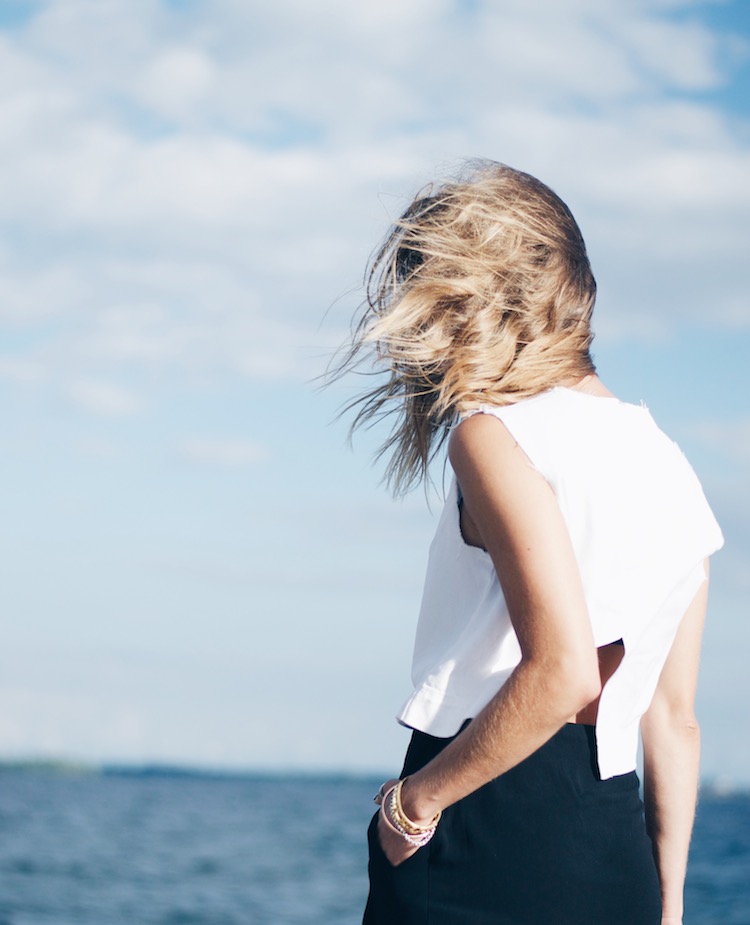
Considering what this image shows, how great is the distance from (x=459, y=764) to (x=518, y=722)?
0.41 ft

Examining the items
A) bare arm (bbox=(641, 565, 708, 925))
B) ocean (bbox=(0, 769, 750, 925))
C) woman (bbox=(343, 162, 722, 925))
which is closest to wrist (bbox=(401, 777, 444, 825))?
woman (bbox=(343, 162, 722, 925))

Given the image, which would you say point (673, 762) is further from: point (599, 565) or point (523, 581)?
point (523, 581)

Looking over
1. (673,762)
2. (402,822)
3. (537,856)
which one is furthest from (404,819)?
(673,762)

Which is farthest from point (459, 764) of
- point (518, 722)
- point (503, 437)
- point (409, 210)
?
point (409, 210)

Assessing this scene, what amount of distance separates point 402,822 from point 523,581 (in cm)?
48

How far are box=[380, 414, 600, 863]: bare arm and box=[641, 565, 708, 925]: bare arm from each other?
48 centimetres

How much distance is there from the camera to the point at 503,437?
5.78ft

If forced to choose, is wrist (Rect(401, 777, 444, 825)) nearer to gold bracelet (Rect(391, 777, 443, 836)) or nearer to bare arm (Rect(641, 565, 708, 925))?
gold bracelet (Rect(391, 777, 443, 836))

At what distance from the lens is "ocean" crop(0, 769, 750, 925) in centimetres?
2578

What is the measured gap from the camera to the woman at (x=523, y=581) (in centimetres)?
173

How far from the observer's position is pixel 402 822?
186 centimetres

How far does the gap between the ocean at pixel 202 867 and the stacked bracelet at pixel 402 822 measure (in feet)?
76.4

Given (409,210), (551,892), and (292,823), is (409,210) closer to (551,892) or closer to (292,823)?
(551,892)

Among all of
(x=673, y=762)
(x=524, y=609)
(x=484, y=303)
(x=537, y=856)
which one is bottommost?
(x=537, y=856)
